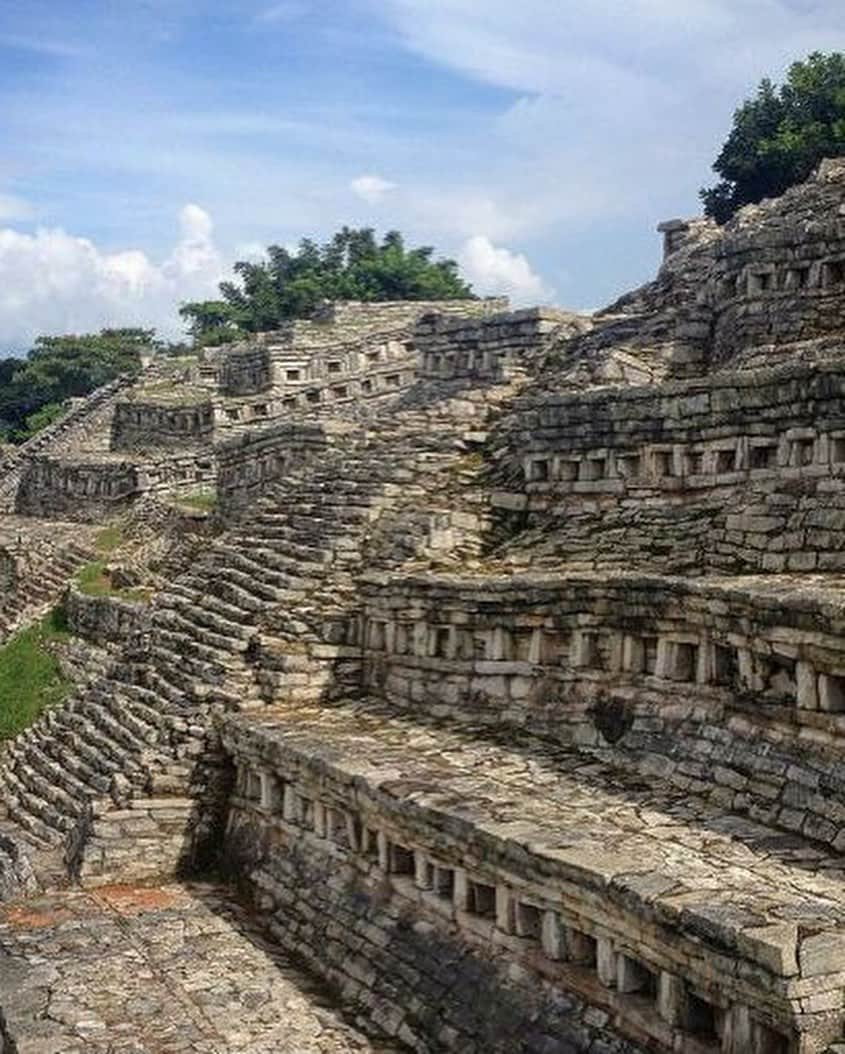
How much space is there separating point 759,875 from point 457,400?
31.7ft

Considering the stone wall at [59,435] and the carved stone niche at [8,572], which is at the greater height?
the stone wall at [59,435]

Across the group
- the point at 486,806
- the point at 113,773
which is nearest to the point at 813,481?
the point at 486,806

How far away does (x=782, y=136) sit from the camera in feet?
101

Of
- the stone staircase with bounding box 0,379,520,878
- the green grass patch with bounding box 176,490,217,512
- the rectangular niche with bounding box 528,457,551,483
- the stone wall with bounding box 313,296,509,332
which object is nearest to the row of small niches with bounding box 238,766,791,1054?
the stone staircase with bounding box 0,379,520,878

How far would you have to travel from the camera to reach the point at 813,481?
36.8ft

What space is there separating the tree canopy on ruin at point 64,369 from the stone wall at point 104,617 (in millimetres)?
39936

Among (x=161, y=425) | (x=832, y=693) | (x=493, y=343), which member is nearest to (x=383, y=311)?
(x=161, y=425)

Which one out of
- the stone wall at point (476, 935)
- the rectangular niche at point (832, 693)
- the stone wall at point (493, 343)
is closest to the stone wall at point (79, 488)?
the stone wall at point (493, 343)

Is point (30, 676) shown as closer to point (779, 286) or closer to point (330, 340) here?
point (779, 286)

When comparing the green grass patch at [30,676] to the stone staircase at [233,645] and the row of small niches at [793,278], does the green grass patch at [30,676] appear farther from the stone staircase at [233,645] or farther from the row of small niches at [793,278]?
the row of small niches at [793,278]

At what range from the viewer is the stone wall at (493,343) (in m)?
19.4

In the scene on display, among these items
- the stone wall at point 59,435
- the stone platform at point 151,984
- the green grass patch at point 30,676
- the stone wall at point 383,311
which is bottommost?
the stone platform at point 151,984

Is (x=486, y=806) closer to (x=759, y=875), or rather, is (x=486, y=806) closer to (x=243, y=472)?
(x=759, y=875)

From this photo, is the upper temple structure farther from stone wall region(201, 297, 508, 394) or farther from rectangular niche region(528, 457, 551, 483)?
stone wall region(201, 297, 508, 394)
